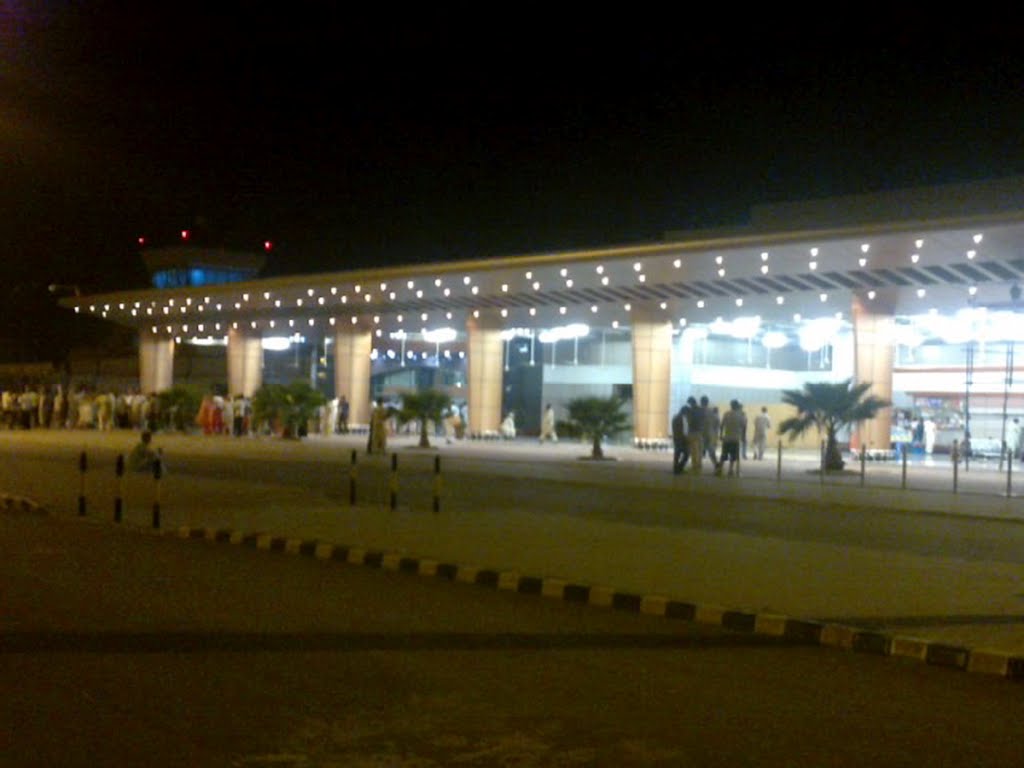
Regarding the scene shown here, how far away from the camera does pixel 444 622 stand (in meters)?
12.4

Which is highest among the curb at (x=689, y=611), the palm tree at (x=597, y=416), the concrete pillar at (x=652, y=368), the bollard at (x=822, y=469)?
the concrete pillar at (x=652, y=368)

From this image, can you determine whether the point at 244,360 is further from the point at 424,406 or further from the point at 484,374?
the point at 424,406

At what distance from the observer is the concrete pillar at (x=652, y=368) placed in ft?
171

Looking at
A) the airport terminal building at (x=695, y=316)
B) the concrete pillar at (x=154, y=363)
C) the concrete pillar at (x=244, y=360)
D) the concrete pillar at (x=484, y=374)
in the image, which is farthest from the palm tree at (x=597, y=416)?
the concrete pillar at (x=154, y=363)

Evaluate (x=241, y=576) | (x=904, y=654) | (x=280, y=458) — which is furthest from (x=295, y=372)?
(x=904, y=654)

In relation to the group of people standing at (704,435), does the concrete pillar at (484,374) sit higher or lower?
higher

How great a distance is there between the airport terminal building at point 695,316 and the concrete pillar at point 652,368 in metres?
0.06

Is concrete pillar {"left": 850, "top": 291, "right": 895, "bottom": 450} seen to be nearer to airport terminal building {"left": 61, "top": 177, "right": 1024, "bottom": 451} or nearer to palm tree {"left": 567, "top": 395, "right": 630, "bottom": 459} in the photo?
airport terminal building {"left": 61, "top": 177, "right": 1024, "bottom": 451}

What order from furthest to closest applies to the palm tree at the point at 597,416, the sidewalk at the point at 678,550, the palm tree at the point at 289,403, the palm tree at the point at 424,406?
the palm tree at the point at 289,403, the palm tree at the point at 424,406, the palm tree at the point at 597,416, the sidewalk at the point at 678,550

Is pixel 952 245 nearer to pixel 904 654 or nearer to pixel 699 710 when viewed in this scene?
pixel 904 654

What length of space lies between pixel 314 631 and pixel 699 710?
392 cm

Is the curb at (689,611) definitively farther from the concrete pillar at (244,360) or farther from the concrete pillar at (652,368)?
the concrete pillar at (244,360)

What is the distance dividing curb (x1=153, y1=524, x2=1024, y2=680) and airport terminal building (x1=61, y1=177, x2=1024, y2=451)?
2318 cm

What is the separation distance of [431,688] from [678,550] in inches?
327
